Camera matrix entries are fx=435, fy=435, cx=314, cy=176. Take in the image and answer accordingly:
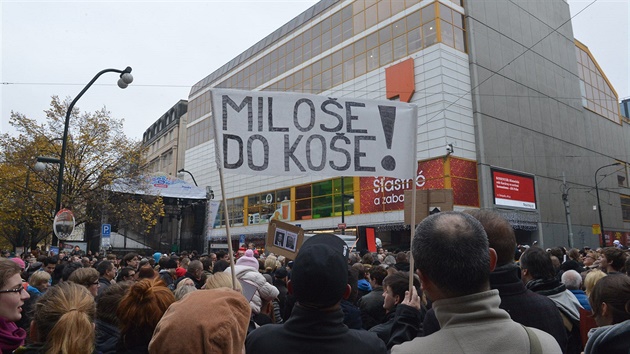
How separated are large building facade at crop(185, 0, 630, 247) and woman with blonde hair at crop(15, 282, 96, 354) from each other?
976 inches

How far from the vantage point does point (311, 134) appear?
455 centimetres

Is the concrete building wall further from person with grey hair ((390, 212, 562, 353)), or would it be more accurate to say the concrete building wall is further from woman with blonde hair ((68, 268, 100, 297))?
person with grey hair ((390, 212, 562, 353))

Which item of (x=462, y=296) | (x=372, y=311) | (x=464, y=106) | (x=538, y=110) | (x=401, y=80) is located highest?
(x=401, y=80)

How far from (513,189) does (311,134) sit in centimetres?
3092

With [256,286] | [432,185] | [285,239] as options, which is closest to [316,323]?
[256,286]

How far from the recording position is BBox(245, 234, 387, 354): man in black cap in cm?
201

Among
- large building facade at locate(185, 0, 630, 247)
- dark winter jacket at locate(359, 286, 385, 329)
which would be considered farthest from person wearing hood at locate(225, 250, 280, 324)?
large building facade at locate(185, 0, 630, 247)

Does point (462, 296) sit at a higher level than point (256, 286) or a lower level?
higher

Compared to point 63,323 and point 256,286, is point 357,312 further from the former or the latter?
point 63,323

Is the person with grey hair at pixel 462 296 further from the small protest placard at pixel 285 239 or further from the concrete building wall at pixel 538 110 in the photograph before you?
the concrete building wall at pixel 538 110

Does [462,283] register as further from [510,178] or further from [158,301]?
[510,178]

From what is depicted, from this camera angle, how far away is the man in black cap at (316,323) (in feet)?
6.61

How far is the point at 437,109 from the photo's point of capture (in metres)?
29.4

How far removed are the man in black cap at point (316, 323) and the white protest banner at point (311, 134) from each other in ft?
7.29
